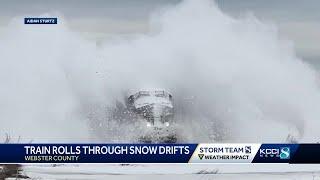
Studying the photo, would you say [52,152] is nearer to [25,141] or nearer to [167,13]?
[25,141]

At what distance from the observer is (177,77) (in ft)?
12.3

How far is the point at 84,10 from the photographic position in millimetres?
3697

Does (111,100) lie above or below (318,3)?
below

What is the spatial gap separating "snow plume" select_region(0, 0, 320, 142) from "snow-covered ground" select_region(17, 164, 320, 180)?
0.95 feet

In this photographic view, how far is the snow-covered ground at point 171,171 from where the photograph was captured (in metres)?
3.77

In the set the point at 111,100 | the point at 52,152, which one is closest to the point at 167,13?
the point at 111,100

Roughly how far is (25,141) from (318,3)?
311cm
